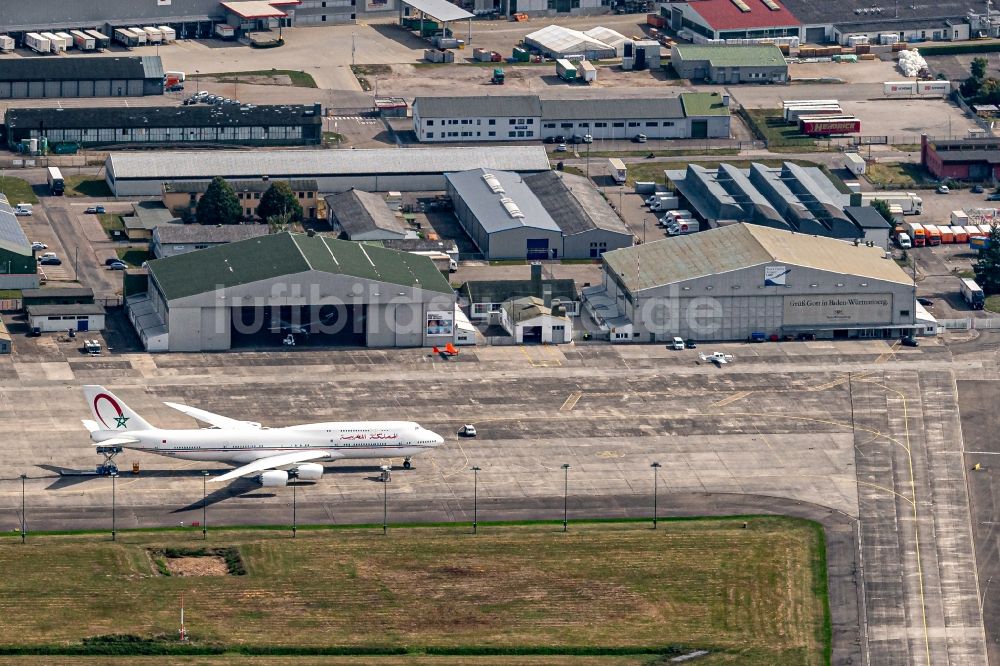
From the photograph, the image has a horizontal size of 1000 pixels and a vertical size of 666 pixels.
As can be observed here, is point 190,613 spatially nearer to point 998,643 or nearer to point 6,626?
point 6,626

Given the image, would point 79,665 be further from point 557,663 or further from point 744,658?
point 744,658

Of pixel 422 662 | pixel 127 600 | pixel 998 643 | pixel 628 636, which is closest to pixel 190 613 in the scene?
pixel 127 600

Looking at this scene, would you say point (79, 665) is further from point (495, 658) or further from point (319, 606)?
point (495, 658)

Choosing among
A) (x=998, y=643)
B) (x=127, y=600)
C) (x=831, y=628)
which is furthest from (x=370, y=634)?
(x=998, y=643)

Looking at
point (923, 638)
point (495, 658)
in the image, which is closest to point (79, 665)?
point (495, 658)

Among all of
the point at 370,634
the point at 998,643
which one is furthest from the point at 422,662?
the point at 998,643

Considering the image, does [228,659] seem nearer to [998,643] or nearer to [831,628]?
[831,628]
